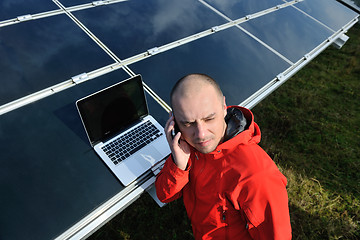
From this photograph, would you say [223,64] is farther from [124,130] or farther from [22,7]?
[22,7]

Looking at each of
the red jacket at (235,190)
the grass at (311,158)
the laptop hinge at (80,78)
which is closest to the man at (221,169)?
the red jacket at (235,190)

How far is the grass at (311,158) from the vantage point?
125 inches

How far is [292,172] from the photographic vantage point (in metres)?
3.93

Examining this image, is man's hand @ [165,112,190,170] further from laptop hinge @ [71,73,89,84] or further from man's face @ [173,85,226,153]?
laptop hinge @ [71,73,89,84]

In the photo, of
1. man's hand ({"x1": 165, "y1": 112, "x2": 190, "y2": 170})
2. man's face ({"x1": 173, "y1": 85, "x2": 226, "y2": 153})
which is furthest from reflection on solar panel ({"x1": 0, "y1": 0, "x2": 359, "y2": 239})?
man's face ({"x1": 173, "y1": 85, "x2": 226, "y2": 153})

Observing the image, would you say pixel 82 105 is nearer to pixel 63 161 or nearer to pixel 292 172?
pixel 63 161

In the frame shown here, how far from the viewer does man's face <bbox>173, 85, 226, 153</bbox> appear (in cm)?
159

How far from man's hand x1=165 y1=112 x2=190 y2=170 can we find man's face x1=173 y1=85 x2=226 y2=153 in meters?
0.08

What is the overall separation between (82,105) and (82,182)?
21.2 inches

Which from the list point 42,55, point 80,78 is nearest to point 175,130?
point 80,78

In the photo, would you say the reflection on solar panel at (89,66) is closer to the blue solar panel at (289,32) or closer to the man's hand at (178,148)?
the blue solar panel at (289,32)

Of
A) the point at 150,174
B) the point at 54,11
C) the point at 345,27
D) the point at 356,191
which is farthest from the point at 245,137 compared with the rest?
the point at 345,27

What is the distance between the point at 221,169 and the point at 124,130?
2.85 ft

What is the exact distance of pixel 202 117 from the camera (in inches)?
62.9
